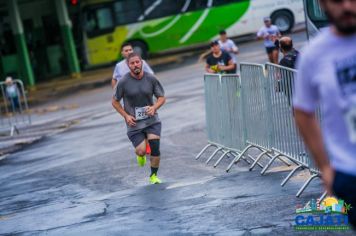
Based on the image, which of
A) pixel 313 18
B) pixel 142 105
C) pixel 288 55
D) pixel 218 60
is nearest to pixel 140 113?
pixel 142 105

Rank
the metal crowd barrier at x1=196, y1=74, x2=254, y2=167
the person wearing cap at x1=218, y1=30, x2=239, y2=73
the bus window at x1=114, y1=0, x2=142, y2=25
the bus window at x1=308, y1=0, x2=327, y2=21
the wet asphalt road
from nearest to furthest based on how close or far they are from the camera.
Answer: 1. the wet asphalt road
2. the metal crowd barrier at x1=196, y1=74, x2=254, y2=167
3. the bus window at x1=308, y1=0, x2=327, y2=21
4. the person wearing cap at x1=218, y1=30, x2=239, y2=73
5. the bus window at x1=114, y1=0, x2=142, y2=25

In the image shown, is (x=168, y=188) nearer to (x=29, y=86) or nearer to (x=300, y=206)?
(x=300, y=206)

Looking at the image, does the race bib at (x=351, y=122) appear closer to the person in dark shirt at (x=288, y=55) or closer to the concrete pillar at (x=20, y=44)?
the person in dark shirt at (x=288, y=55)

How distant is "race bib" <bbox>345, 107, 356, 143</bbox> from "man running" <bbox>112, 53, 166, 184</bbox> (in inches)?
285

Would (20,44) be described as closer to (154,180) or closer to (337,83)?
(154,180)

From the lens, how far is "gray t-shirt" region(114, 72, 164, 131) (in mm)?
11234

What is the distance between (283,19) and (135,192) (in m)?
26.0

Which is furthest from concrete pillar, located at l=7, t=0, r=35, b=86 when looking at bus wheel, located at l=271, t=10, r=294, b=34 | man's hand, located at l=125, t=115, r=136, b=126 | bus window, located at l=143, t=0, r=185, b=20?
man's hand, located at l=125, t=115, r=136, b=126

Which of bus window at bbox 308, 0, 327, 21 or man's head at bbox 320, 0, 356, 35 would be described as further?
bus window at bbox 308, 0, 327, 21

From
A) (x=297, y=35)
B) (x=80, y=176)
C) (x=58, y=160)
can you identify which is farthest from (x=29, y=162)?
(x=297, y=35)

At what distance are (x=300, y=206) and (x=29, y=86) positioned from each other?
89.7ft

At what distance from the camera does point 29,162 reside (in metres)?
15.8

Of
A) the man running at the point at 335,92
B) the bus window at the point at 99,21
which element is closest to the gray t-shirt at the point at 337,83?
the man running at the point at 335,92

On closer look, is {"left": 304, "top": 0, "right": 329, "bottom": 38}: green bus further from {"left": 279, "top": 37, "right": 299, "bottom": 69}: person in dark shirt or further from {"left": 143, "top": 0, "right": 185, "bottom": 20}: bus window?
{"left": 143, "top": 0, "right": 185, "bottom": 20}: bus window
